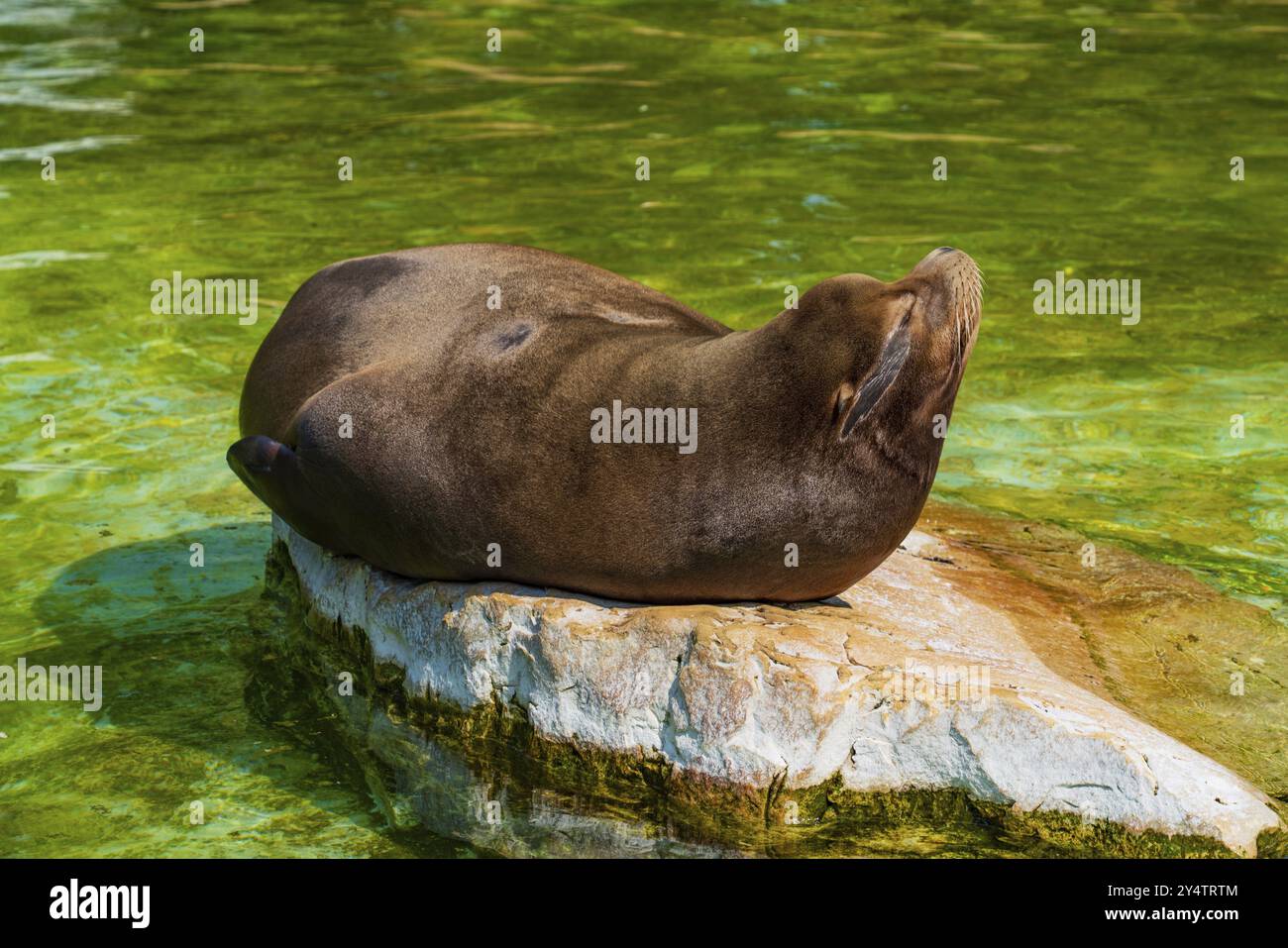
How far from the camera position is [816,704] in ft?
17.7

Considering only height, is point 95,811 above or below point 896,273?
below

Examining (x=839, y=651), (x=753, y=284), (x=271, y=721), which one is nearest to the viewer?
(x=839, y=651)

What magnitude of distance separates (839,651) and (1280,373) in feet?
16.8

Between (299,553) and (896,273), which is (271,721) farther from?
(896,273)

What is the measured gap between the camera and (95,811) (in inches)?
219

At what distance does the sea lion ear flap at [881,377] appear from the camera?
5.56m

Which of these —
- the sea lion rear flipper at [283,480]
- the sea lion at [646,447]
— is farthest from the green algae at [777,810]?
the sea lion rear flipper at [283,480]

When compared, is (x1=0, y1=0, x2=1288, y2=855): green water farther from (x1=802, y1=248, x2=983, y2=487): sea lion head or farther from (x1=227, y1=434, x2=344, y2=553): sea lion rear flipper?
(x1=802, y1=248, x2=983, y2=487): sea lion head

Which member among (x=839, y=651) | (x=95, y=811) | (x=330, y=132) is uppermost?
(x=330, y=132)

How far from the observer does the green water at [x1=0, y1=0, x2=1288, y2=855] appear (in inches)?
237

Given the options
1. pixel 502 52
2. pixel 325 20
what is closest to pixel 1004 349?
pixel 502 52

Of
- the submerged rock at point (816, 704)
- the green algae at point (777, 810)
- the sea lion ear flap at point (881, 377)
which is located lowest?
the green algae at point (777, 810)

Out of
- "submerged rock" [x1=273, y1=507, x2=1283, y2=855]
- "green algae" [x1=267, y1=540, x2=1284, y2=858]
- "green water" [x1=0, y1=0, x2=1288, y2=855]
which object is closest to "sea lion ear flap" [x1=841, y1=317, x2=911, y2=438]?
"submerged rock" [x1=273, y1=507, x2=1283, y2=855]

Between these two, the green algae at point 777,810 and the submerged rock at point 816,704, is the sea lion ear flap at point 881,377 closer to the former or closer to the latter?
the submerged rock at point 816,704
